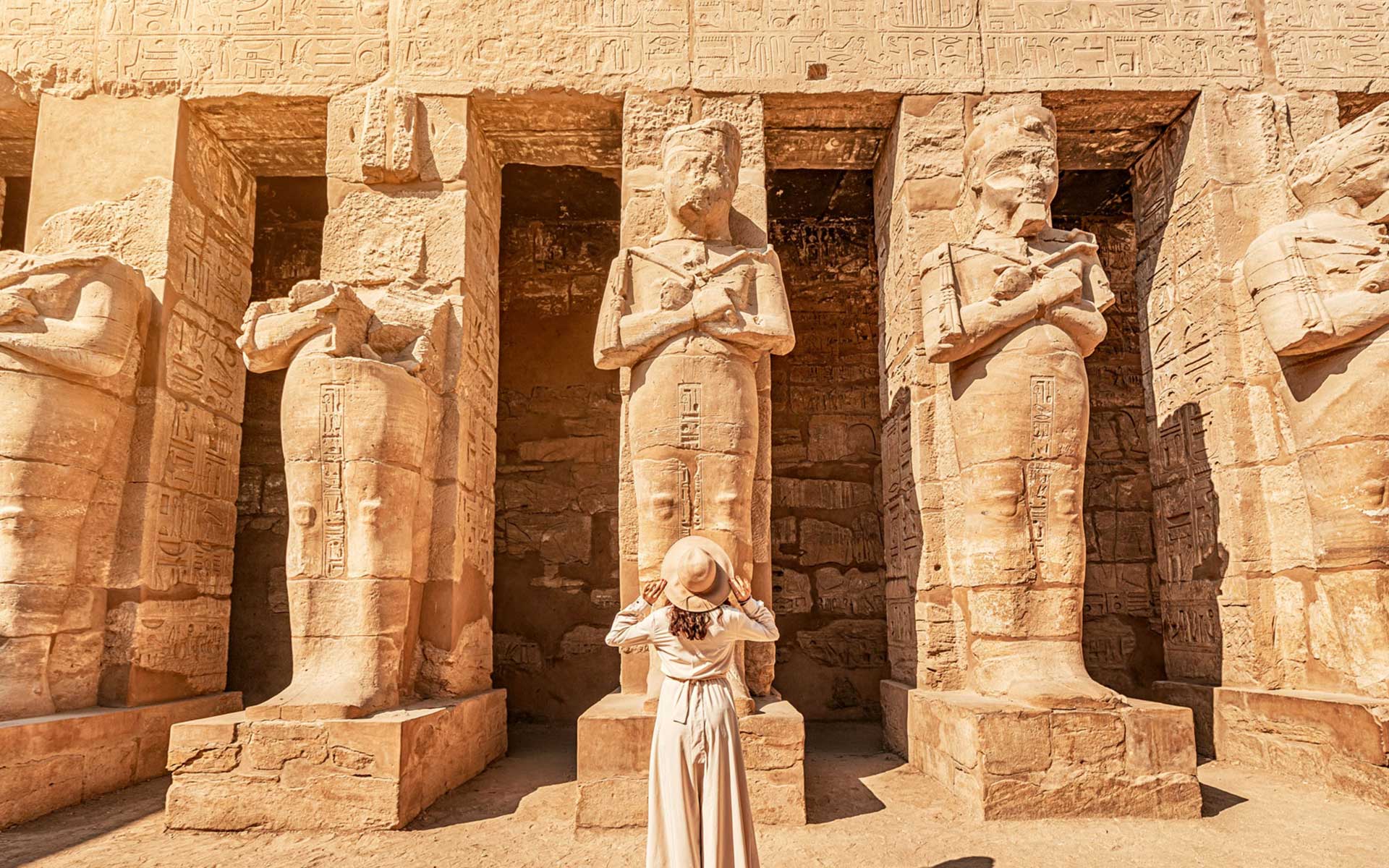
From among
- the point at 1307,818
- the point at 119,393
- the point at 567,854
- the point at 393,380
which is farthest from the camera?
the point at 119,393

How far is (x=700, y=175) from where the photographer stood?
452 centimetres

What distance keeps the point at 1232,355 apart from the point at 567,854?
4522 millimetres

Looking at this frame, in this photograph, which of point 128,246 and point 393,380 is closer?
point 393,380

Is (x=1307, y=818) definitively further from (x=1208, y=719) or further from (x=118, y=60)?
(x=118, y=60)

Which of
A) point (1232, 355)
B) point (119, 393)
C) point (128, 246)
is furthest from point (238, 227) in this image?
point (1232, 355)

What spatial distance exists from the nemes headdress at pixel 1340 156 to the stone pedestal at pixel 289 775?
5.39m

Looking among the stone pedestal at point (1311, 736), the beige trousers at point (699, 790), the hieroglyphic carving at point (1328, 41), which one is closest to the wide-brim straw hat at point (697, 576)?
the beige trousers at point (699, 790)

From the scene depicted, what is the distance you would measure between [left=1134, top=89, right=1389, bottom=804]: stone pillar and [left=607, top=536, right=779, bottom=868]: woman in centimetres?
326

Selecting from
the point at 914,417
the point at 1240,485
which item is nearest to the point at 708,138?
the point at 914,417

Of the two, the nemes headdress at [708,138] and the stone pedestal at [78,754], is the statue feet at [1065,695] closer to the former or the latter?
the nemes headdress at [708,138]

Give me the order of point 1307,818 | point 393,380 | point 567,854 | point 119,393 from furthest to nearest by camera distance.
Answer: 1. point 119,393
2. point 393,380
3. point 1307,818
4. point 567,854

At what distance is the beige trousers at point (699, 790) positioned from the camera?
261cm

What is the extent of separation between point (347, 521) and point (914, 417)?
312 centimetres

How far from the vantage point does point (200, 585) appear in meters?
5.39
